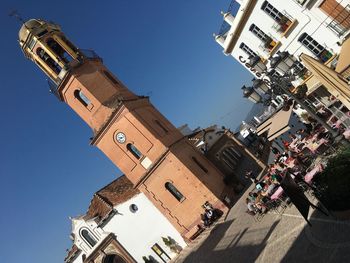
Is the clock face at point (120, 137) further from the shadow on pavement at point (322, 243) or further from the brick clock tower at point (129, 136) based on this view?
the shadow on pavement at point (322, 243)

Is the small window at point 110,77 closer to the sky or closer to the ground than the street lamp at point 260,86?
closer to the sky

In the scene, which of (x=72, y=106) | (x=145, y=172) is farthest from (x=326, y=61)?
(x=72, y=106)

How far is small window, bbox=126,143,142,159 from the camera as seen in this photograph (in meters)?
27.8

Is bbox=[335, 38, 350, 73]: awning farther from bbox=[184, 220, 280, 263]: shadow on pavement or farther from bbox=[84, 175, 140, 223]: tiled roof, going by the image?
bbox=[84, 175, 140, 223]: tiled roof

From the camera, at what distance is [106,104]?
2762 cm

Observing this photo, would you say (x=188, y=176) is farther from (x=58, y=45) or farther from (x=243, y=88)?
(x=58, y=45)

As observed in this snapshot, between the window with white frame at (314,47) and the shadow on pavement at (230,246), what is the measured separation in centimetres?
1313

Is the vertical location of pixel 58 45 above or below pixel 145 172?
above

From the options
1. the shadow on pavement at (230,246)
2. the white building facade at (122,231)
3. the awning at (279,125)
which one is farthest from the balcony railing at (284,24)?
the white building facade at (122,231)

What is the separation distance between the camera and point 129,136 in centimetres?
2753

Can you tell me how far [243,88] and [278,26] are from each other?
43.5 ft

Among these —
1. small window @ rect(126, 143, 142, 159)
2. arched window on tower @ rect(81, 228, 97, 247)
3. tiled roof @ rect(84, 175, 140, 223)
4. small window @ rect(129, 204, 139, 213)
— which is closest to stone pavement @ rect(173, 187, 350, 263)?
small window @ rect(126, 143, 142, 159)

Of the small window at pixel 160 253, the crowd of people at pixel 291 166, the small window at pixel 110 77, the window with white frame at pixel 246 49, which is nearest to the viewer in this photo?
the crowd of people at pixel 291 166

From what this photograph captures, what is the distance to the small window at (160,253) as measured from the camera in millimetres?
29641
